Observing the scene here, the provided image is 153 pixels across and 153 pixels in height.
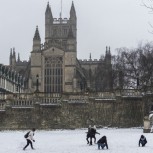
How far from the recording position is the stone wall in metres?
51.8

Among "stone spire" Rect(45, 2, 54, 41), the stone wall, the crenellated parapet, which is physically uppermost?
"stone spire" Rect(45, 2, 54, 41)

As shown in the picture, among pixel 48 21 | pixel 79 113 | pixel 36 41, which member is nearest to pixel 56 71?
pixel 36 41

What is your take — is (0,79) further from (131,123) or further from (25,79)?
(131,123)

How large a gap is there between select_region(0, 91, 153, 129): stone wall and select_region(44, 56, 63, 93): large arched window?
48.3 meters

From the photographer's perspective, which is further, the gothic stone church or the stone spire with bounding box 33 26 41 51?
the stone spire with bounding box 33 26 41 51

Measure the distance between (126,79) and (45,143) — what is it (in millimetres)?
43929

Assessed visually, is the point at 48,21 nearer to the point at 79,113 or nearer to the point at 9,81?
the point at 9,81

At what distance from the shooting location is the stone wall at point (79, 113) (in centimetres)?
5181

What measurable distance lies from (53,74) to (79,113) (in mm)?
50462

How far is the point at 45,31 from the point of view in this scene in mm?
135500

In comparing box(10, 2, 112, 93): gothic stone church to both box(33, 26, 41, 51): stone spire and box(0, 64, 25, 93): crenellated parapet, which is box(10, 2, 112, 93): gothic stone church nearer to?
box(33, 26, 41, 51): stone spire

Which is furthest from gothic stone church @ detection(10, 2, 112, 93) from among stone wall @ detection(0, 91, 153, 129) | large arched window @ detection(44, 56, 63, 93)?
stone wall @ detection(0, 91, 153, 129)

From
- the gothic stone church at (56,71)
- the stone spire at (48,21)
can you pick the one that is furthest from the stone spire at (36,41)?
the stone spire at (48,21)

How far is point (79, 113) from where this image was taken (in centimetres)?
5194
